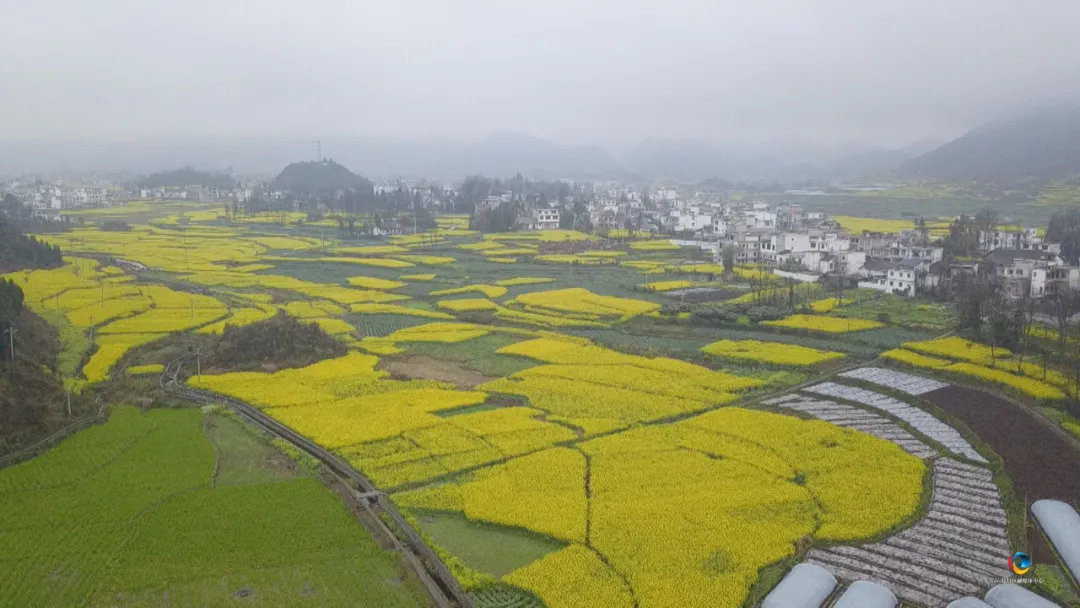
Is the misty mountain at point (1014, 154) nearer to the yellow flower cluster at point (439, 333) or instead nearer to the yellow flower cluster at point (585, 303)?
the yellow flower cluster at point (585, 303)

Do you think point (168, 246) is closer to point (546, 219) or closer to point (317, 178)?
point (546, 219)

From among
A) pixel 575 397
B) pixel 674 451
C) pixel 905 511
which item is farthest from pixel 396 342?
pixel 905 511

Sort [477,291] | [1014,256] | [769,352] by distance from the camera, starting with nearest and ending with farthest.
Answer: [769,352], [1014,256], [477,291]

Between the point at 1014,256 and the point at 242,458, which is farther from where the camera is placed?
the point at 1014,256

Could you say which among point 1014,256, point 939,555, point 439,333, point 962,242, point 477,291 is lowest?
point 939,555

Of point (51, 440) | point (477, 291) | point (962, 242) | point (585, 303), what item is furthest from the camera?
point (962, 242)

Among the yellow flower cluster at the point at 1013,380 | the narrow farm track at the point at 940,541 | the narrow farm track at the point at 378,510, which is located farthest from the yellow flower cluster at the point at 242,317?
the yellow flower cluster at the point at 1013,380

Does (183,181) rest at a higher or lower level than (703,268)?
higher
